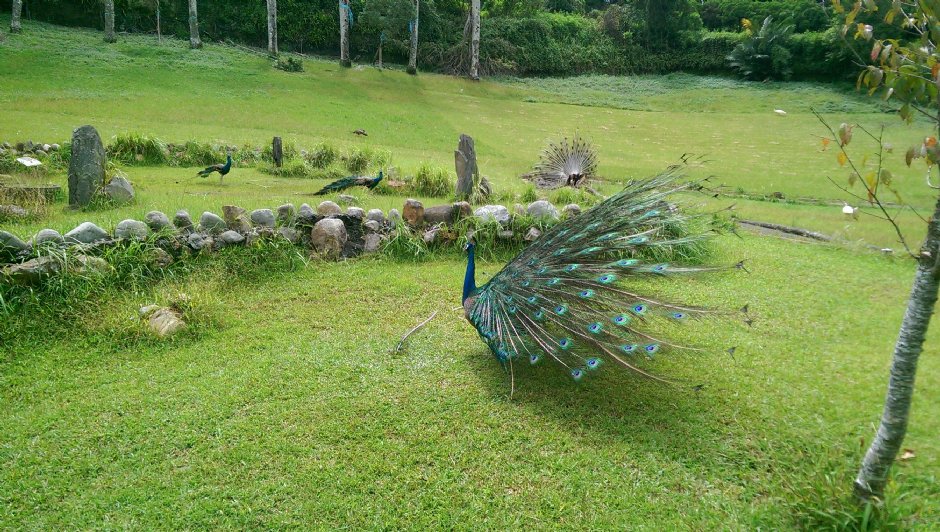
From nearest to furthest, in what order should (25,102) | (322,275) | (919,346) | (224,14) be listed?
1. (919,346)
2. (322,275)
3. (25,102)
4. (224,14)

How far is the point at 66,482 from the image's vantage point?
3211 millimetres

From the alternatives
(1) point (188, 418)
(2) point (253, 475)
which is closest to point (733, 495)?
(2) point (253, 475)

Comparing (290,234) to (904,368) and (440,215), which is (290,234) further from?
(904,368)

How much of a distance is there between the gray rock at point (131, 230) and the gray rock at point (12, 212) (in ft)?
6.51

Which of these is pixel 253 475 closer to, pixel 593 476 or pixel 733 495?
pixel 593 476

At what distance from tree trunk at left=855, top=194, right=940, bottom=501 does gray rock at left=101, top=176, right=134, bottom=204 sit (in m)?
8.35

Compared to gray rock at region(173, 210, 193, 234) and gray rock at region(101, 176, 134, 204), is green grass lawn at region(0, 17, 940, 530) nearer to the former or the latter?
gray rock at region(101, 176, 134, 204)

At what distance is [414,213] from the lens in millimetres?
7188

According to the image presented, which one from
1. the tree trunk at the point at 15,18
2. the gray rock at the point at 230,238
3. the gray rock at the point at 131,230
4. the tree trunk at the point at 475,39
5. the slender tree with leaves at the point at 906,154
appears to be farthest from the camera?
the tree trunk at the point at 475,39

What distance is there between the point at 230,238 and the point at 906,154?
19.2 feet

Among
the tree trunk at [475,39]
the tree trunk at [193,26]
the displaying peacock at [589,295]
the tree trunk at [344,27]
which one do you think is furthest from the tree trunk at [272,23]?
the displaying peacock at [589,295]

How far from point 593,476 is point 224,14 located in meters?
32.2

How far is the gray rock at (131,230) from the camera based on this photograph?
18.7 ft

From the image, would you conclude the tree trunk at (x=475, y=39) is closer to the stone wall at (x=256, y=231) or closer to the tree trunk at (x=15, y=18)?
the tree trunk at (x=15, y=18)
